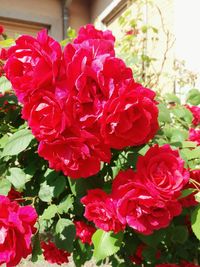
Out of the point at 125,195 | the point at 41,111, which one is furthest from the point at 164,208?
the point at 41,111

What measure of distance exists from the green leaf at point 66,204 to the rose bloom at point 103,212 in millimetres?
230

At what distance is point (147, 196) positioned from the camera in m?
0.70

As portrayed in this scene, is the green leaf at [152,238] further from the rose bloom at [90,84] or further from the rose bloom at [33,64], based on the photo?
the rose bloom at [33,64]

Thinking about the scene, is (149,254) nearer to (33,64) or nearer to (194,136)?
(194,136)

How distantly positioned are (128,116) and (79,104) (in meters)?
0.10

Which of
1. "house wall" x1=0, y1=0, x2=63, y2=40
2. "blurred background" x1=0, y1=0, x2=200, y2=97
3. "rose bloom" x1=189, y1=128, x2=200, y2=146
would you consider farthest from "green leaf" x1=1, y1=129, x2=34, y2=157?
"house wall" x1=0, y1=0, x2=63, y2=40

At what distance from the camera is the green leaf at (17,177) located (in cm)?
100

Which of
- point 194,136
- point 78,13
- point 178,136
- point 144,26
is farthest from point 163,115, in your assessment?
point 78,13

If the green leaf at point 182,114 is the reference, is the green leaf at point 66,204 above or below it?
below

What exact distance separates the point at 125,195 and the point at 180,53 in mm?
3251

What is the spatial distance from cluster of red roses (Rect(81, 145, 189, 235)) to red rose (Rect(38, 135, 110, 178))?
0.07 m

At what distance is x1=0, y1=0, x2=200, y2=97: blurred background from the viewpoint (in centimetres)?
345

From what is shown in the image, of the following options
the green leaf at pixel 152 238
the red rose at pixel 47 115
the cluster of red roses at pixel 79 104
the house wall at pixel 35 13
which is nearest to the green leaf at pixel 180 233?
the green leaf at pixel 152 238

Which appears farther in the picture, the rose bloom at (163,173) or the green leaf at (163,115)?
the green leaf at (163,115)
